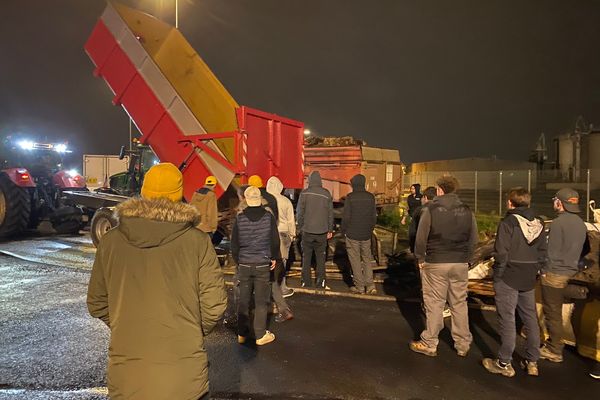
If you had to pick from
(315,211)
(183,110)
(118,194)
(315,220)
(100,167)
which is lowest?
(315,220)

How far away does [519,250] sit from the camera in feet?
13.1

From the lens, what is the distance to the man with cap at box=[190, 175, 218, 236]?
6621 millimetres

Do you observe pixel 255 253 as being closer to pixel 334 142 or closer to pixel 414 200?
pixel 414 200

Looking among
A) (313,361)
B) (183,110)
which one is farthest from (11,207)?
(313,361)

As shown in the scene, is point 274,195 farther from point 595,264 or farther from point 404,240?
point 404,240

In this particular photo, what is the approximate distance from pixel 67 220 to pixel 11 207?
1444 mm

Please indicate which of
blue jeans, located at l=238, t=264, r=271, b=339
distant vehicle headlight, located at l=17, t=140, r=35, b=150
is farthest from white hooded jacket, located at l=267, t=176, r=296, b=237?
distant vehicle headlight, located at l=17, t=140, r=35, b=150

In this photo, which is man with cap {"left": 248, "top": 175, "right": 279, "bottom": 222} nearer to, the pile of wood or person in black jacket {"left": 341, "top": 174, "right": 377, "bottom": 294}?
person in black jacket {"left": 341, "top": 174, "right": 377, "bottom": 294}

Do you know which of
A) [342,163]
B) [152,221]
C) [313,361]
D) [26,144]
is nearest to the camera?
[152,221]

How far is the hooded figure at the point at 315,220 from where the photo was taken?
6.67 metres

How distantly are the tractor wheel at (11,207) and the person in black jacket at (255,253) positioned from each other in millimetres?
9048

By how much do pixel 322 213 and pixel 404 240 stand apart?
4087 mm

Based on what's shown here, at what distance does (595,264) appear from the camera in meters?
4.32

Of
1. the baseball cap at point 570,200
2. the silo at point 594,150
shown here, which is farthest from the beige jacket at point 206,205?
the silo at point 594,150
